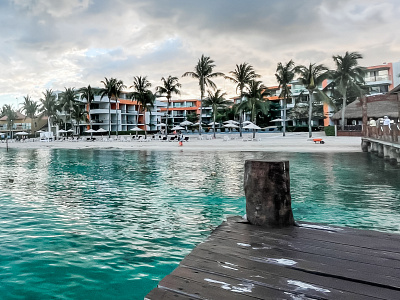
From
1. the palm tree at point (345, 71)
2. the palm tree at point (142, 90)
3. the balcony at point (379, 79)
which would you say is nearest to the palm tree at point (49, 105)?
the palm tree at point (142, 90)

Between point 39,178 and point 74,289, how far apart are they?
466 inches

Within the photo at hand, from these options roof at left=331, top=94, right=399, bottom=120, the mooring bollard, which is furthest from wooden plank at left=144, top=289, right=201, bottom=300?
roof at left=331, top=94, right=399, bottom=120

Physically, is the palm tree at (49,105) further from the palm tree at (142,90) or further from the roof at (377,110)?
the roof at (377,110)

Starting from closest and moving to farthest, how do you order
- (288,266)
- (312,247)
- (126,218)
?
(288,266), (312,247), (126,218)

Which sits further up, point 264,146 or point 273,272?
point 264,146

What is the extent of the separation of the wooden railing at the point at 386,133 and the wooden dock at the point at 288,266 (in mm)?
14692

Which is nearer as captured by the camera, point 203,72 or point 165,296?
point 165,296

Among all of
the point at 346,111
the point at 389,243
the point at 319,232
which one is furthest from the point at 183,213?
the point at 346,111

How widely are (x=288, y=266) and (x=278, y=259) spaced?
0.15 metres

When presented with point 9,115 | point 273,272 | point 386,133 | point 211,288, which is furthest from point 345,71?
point 9,115

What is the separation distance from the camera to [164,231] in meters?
6.91

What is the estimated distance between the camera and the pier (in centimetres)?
252

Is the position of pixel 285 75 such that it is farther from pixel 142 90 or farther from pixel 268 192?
pixel 268 192

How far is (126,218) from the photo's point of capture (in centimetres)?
793
